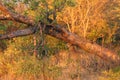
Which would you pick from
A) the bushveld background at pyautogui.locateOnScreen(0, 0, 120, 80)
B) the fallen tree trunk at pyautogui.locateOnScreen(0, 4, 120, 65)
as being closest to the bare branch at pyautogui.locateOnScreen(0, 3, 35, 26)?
the fallen tree trunk at pyautogui.locateOnScreen(0, 4, 120, 65)

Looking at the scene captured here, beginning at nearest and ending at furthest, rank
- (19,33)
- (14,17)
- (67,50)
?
(14,17) < (19,33) < (67,50)

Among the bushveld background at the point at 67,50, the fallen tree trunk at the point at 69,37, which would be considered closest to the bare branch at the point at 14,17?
the fallen tree trunk at the point at 69,37

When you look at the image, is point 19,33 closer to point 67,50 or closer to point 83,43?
point 83,43

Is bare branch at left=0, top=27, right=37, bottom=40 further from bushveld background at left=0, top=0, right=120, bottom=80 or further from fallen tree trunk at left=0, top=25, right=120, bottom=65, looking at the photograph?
bushveld background at left=0, top=0, right=120, bottom=80

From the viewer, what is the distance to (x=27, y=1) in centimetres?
718

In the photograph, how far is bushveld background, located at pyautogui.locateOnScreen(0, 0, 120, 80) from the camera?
769 centimetres

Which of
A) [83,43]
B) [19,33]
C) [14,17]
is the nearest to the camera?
[14,17]

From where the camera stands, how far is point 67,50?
1089 cm

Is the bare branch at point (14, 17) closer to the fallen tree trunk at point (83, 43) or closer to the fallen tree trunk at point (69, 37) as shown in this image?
the fallen tree trunk at point (69, 37)

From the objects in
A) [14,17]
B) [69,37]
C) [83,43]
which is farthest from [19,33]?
[83,43]

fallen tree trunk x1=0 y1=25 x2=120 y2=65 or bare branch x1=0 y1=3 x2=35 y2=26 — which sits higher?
bare branch x1=0 y1=3 x2=35 y2=26

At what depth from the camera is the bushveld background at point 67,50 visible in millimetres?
7691

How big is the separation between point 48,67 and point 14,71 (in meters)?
1.02

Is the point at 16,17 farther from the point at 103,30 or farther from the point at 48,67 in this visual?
the point at 103,30
